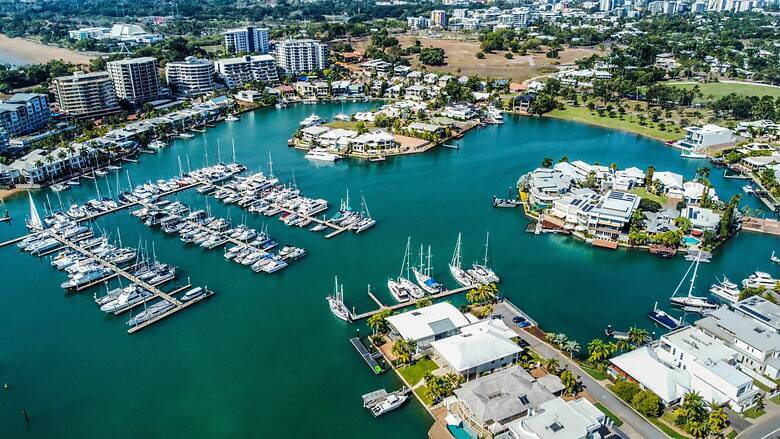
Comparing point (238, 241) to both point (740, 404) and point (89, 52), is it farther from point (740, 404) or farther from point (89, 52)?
point (89, 52)

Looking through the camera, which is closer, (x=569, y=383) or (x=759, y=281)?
(x=569, y=383)

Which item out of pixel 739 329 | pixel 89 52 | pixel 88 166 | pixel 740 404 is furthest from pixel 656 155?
pixel 89 52

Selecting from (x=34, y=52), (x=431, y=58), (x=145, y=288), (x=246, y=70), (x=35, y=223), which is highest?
(x=34, y=52)

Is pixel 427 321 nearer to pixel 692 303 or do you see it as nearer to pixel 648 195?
pixel 692 303

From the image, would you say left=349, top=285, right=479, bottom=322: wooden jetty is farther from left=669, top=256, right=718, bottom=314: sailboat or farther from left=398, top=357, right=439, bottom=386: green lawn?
left=669, top=256, right=718, bottom=314: sailboat

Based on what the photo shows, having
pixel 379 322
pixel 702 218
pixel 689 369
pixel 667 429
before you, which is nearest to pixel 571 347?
pixel 689 369

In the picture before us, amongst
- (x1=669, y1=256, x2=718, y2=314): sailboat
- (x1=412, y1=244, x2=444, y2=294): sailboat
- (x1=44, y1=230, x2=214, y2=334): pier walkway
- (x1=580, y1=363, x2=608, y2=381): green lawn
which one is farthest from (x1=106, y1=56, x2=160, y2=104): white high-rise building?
→ (x1=669, y1=256, x2=718, y2=314): sailboat

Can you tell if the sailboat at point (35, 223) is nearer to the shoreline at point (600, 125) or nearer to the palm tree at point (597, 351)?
the palm tree at point (597, 351)

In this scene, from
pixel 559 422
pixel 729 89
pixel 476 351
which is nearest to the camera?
pixel 559 422

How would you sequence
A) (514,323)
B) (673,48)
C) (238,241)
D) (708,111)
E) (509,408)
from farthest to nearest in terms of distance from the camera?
(673,48) < (708,111) < (238,241) < (514,323) < (509,408)
